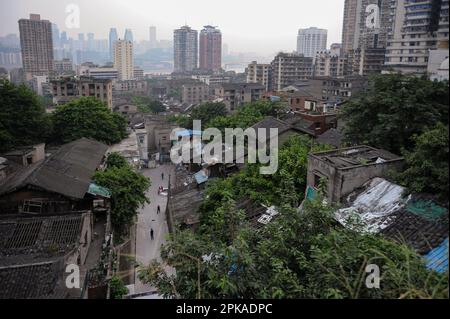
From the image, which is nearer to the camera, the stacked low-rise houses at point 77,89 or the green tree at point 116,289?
the green tree at point 116,289

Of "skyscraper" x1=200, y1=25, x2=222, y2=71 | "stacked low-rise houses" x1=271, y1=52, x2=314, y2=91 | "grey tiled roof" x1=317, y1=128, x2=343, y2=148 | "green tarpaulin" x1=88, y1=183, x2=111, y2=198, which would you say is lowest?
"green tarpaulin" x1=88, y1=183, x2=111, y2=198

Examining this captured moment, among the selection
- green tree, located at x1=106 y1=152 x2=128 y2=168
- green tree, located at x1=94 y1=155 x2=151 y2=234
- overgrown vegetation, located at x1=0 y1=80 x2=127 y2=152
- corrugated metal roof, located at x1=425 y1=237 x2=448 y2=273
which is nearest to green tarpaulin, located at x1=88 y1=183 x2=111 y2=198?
green tree, located at x1=94 y1=155 x2=151 y2=234

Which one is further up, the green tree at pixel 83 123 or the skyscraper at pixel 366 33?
the skyscraper at pixel 366 33

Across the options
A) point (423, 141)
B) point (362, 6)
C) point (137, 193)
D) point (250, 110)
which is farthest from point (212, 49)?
point (423, 141)

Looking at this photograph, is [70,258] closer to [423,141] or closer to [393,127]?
[423,141]

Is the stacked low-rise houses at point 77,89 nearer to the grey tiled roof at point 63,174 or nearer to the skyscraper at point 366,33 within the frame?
the grey tiled roof at point 63,174

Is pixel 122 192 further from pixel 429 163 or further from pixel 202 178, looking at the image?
pixel 429 163

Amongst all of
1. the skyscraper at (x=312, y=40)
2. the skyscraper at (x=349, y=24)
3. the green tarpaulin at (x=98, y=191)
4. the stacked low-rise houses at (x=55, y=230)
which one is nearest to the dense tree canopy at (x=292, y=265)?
the stacked low-rise houses at (x=55, y=230)

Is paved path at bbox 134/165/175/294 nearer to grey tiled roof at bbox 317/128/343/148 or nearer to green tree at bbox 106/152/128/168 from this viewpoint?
green tree at bbox 106/152/128/168
